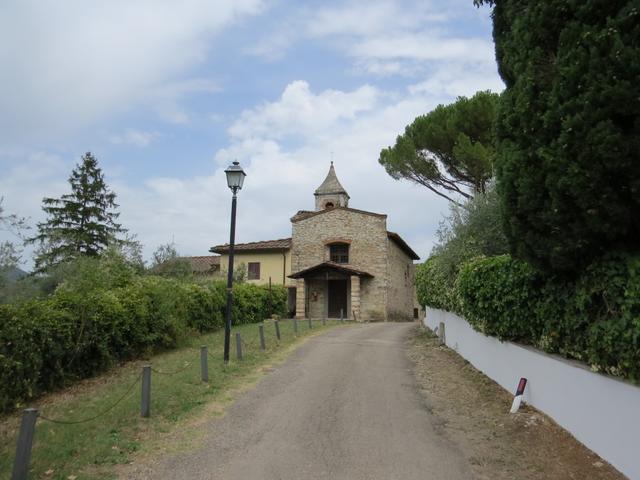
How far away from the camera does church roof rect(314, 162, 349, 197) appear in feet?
121

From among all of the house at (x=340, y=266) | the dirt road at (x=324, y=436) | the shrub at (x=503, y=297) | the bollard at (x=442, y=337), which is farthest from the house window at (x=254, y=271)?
the shrub at (x=503, y=297)

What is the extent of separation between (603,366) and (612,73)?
278 centimetres

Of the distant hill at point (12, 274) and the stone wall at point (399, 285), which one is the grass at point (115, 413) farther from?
the stone wall at point (399, 285)

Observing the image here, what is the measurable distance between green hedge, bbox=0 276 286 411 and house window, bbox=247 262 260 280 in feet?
52.6

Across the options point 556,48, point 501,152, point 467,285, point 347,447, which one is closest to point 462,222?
point 467,285

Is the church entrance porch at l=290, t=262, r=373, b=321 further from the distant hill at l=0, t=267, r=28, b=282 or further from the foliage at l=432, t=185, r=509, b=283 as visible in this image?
the distant hill at l=0, t=267, r=28, b=282

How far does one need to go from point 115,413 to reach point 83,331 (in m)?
3.36

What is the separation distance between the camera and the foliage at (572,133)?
4402mm

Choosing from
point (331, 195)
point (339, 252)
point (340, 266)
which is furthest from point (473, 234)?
point (331, 195)

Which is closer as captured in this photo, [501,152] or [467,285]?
[501,152]

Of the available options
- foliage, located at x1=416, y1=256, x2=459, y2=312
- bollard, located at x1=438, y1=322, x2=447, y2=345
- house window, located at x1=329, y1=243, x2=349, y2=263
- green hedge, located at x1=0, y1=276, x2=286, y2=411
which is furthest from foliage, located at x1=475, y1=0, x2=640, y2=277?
house window, located at x1=329, y1=243, x2=349, y2=263

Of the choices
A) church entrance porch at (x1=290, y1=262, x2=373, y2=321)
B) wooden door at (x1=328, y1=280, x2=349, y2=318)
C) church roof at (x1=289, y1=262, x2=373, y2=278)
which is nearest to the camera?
church roof at (x1=289, y1=262, x2=373, y2=278)

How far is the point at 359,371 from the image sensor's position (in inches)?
402

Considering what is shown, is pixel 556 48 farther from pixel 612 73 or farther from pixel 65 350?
pixel 65 350
